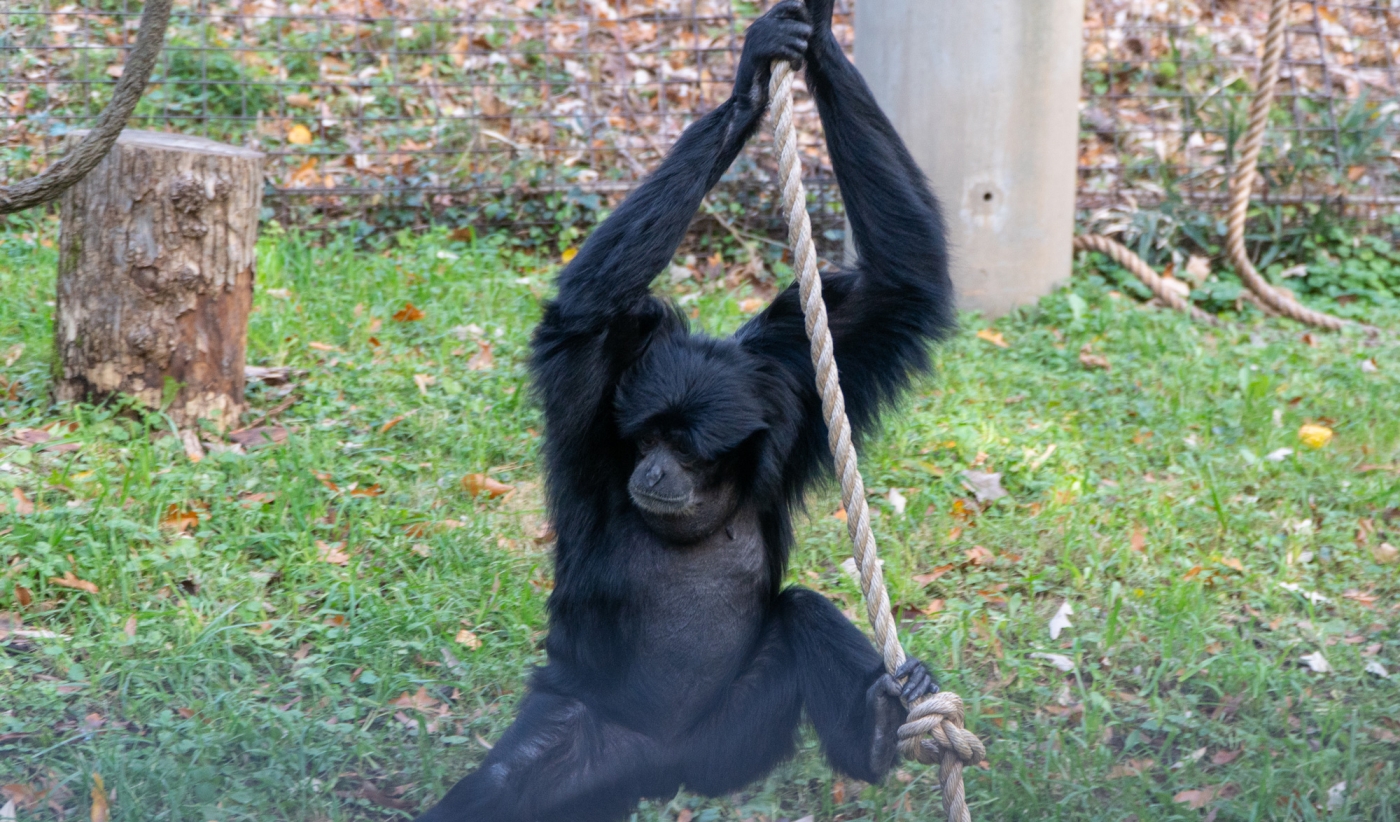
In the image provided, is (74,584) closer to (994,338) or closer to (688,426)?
(688,426)

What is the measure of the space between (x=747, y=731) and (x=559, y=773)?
56 centimetres

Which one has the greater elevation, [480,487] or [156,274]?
[156,274]

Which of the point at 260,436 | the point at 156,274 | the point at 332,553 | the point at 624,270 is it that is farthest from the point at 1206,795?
the point at 156,274

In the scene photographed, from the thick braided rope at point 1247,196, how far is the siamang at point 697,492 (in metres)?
4.67

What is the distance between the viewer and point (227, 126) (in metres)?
8.21

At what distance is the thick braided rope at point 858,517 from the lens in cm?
288

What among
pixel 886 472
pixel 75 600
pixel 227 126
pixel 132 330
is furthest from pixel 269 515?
pixel 227 126

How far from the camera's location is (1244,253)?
297 inches

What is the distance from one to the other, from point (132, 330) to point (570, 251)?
3161 mm

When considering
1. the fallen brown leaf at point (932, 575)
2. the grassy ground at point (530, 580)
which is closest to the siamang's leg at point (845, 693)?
the grassy ground at point (530, 580)

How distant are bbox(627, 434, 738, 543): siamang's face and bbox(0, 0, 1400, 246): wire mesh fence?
4739 millimetres

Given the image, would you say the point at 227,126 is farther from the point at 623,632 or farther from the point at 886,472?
the point at 623,632

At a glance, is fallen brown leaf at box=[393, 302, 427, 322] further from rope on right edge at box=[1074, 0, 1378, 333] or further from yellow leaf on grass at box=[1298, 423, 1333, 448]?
yellow leaf on grass at box=[1298, 423, 1333, 448]

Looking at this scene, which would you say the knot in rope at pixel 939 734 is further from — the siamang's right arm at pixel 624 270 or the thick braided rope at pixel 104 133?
the thick braided rope at pixel 104 133
